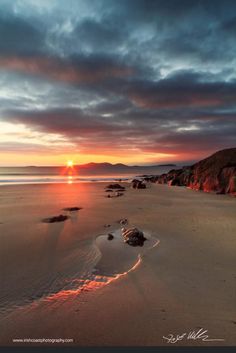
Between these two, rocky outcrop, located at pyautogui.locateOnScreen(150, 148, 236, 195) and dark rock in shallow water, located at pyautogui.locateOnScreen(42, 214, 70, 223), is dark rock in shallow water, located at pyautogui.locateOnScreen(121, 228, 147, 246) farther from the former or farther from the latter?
rocky outcrop, located at pyautogui.locateOnScreen(150, 148, 236, 195)

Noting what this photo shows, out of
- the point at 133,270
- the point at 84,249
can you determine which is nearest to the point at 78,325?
the point at 133,270

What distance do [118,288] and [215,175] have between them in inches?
700

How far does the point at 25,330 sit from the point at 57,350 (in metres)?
0.58

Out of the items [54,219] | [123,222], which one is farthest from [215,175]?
[54,219]

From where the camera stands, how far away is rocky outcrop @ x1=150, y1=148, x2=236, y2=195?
1785 cm

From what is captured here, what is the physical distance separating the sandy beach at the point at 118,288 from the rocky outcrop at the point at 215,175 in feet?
36.0

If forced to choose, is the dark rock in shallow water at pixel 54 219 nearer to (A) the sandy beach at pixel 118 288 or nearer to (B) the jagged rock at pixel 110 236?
(A) the sandy beach at pixel 118 288

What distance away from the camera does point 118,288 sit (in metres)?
4.11

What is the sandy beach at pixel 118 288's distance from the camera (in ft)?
10.1

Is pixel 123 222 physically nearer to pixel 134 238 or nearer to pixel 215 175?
pixel 134 238

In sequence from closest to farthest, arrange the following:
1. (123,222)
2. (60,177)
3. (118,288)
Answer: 1. (118,288)
2. (123,222)
3. (60,177)
